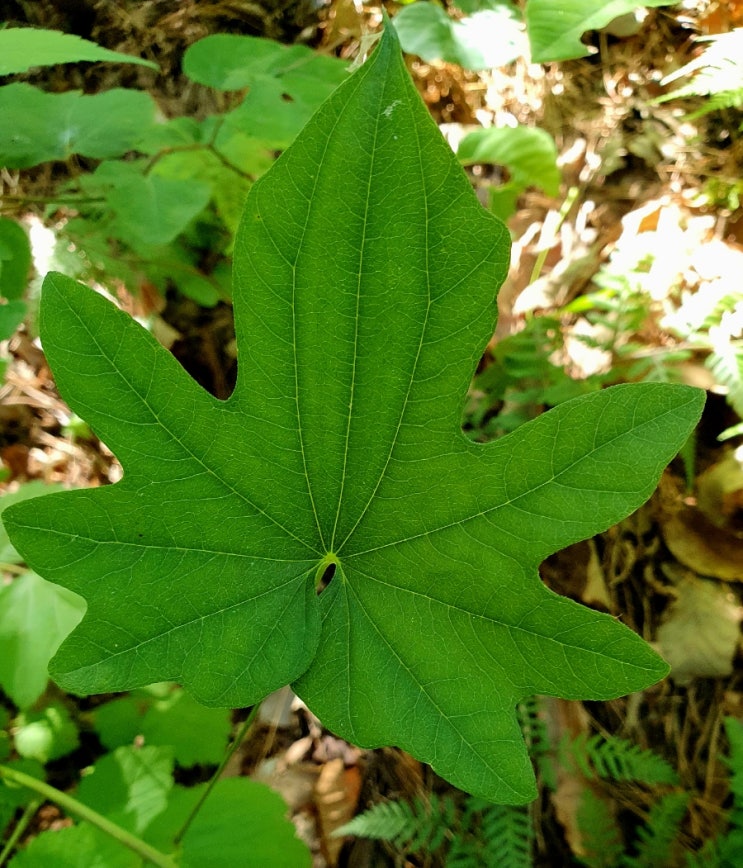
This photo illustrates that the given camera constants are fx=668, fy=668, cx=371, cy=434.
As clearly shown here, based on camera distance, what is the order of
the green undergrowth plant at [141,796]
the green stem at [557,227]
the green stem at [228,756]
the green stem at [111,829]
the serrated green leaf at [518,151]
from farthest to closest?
the green stem at [557,227] → the serrated green leaf at [518,151] → the green undergrowth plant at [141,796] → the green stem at [111,829] → the green stem at [228,756]

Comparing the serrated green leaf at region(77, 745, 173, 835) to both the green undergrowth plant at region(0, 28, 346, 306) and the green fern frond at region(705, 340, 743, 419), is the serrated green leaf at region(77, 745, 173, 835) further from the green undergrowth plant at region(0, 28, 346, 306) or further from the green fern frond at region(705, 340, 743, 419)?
the green fern frond at region(705, 340, 743, 419)

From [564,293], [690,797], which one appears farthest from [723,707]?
[564,293]

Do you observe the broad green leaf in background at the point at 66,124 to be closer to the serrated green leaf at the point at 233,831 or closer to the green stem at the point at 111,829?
the green stem at the point at 111,829

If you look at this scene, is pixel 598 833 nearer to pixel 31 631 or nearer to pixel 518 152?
pixel 31 631

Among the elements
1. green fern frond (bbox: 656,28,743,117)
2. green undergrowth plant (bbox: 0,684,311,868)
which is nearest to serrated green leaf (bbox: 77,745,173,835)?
green undergrowth plant (bbox: 0,684,311,868)

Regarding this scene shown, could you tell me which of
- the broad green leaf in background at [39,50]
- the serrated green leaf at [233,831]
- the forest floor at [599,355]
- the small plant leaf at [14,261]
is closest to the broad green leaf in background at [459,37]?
the forest floor at [599,355]

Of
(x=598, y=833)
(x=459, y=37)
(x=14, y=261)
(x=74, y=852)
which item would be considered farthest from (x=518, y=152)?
(x=74, y=852)
